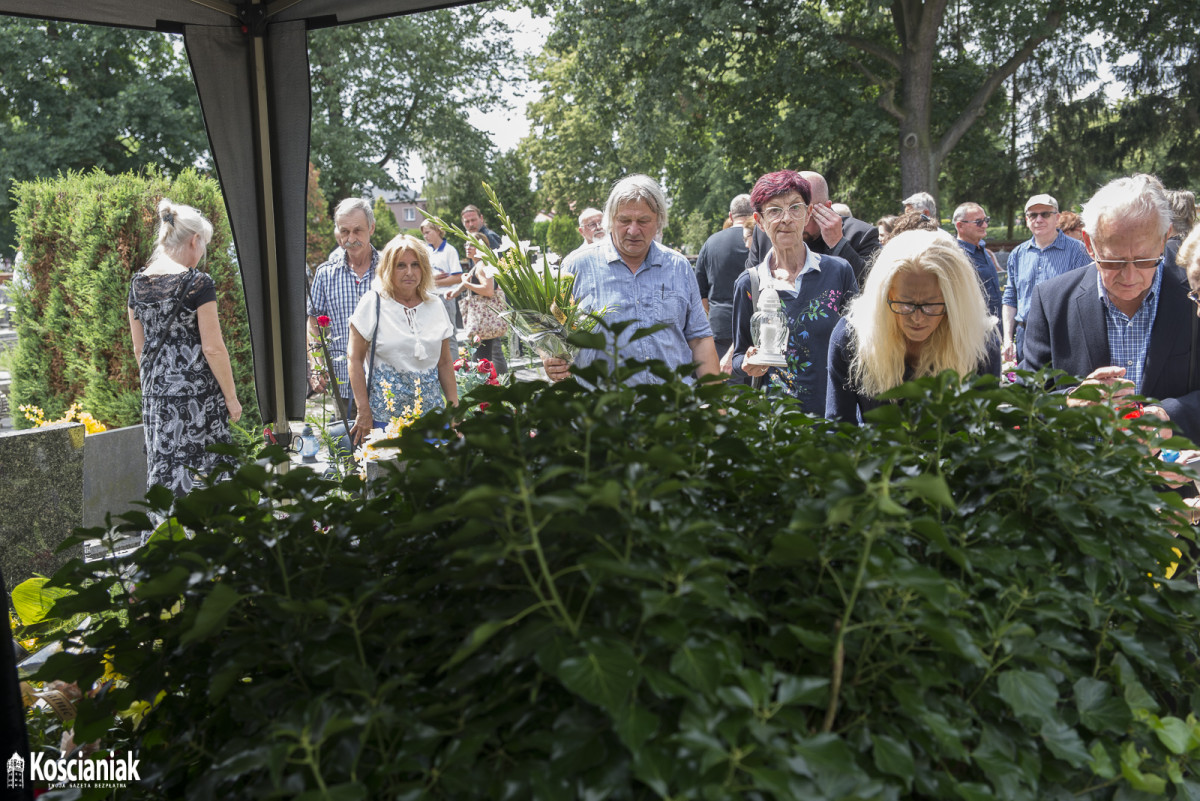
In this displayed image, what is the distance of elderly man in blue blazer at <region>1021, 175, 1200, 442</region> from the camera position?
270 centimetres

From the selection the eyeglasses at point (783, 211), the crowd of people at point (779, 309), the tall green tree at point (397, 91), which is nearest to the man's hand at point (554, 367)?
the crowd of people at point (779, 309)

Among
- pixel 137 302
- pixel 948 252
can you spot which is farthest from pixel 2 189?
pixel 948 252

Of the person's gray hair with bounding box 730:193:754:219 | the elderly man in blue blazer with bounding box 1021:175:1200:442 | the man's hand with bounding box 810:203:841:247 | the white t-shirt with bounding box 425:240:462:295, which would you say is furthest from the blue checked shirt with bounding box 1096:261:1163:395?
the white t-shirt with bounding box 425:240:462:295

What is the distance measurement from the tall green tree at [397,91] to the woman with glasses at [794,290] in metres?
27.3

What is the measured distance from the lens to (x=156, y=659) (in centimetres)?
125

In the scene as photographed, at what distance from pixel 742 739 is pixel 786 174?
3753 mm

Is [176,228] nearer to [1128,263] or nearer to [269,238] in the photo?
Answer: [269,238]

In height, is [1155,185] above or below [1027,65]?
below

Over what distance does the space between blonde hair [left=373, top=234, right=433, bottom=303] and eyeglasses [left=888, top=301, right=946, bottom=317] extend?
9.74ft

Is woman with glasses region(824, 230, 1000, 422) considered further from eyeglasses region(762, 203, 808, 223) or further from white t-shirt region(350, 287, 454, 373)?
white t-shirt region(350, 287, 454, 373)

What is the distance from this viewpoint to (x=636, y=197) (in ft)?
12.7

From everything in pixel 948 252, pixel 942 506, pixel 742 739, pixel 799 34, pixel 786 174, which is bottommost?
pixel 742 739

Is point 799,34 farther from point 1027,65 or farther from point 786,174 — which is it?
point 786,174

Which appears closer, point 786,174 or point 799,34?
point 786,174
